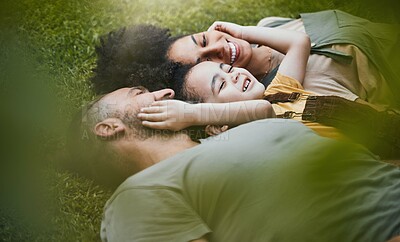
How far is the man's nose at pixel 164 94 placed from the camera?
1077 millimetres

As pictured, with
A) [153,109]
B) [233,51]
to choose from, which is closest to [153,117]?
[153,109]

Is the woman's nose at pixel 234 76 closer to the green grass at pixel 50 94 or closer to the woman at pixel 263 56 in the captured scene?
the woman at pixel 263 56

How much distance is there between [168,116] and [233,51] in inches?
9.7

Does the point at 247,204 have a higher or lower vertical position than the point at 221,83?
lower

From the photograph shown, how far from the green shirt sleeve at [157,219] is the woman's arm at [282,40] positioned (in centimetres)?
44

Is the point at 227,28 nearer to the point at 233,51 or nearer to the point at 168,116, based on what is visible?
the point at 233,51

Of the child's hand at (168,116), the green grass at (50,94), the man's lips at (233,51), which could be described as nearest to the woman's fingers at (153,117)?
the child's hand at (168,116)

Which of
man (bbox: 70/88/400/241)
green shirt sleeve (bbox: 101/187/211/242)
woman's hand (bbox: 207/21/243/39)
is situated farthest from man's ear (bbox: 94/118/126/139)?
woman's hand (bbox: 207/21/243/39)

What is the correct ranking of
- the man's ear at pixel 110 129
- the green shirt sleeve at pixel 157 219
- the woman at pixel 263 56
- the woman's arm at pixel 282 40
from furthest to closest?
the woman's arm at pixel 282 40, the woman at pixel 263 56, the man's ear at pixel 110 129, the green shirt sleeve at pixel 157 219

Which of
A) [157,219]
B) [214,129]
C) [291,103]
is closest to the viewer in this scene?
Result: [157,219]

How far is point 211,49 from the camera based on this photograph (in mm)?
1191

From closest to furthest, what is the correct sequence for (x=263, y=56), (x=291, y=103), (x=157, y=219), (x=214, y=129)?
(x=157, y=219) < (x=214, y=129) < (x=291, y=103) < (x=263, y=56)

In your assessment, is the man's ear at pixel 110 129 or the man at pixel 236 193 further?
the man's ear at pixel 110 129

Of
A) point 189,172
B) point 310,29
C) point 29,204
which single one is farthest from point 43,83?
point 310,29
